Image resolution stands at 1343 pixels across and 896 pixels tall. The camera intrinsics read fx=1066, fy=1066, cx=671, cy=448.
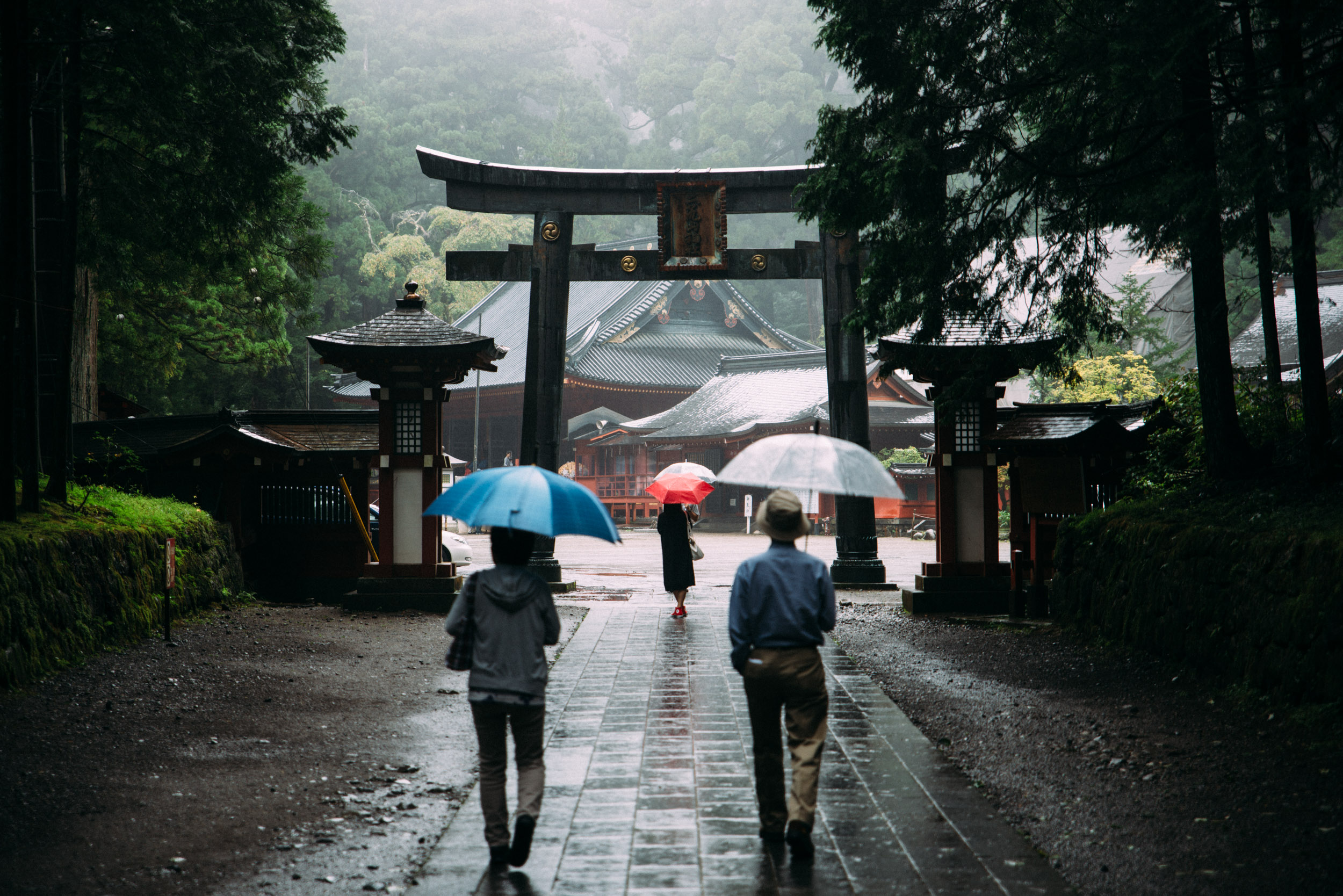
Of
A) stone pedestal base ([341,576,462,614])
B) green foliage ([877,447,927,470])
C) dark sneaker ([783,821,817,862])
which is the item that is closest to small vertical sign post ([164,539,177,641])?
stone pedestal base ([341,576,462,614])

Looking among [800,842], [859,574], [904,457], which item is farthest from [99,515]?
[904,457]

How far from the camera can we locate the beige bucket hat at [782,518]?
4363 mm

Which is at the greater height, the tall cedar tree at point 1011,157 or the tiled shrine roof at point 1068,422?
the tall cedar tree at point 1011,157

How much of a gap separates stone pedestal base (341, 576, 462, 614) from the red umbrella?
3137 millimetres

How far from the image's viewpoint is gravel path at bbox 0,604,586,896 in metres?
4.18

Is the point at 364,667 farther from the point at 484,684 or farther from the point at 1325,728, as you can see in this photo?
the point at 1325,728

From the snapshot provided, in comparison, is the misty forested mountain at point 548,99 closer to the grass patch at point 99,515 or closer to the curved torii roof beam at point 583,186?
the curved torii roof beam at point 583,186

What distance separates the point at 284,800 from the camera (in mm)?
5121

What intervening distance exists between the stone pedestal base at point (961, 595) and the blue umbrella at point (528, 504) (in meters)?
8.89

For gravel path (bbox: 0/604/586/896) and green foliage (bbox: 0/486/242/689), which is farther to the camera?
green foliage (bbox: 0/486/242/689)

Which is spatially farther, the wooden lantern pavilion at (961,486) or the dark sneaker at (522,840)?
the wooden lantern pavilion at (961,486)

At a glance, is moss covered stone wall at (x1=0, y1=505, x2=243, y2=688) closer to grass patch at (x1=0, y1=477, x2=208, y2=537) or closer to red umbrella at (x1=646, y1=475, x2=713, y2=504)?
grass patch at (x1=0, y1=477, x2=208, y2=537)

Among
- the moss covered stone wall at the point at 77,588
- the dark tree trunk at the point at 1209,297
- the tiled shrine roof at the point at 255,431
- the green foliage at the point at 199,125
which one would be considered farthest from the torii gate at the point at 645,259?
the dark tree trunk at the point at 1209,297

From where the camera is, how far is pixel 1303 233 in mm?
7344
